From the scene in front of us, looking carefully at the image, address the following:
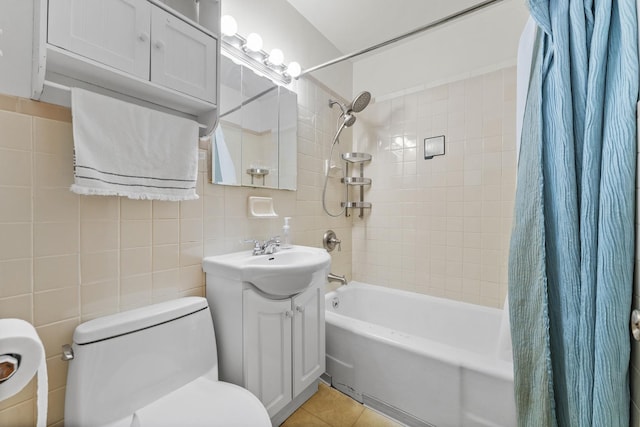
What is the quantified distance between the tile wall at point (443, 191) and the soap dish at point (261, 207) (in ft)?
3.37

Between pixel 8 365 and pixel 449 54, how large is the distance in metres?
2.59

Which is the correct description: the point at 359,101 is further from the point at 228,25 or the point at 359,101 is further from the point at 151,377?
the point at 151,377

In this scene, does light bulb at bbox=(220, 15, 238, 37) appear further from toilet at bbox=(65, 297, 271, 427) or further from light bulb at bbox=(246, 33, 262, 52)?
toilet at bbox=(65, 297, 271, 427)

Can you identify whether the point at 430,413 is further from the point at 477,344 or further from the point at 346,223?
the point at 346,223

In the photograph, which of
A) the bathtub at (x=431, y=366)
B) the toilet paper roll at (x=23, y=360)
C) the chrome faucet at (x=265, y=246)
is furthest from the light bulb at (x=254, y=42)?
the bathtub at (x=431, y=366)

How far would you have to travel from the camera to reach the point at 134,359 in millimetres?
904

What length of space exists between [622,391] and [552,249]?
1.09 feet

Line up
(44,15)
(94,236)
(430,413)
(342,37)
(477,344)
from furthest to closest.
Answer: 1. (342,37)
2. (477,344)
3. (430,413)
4. (94,236)
5. (44,15)

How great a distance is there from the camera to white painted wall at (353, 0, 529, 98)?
174cm

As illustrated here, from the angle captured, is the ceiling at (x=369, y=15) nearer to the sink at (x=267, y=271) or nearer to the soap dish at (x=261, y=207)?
the soap dish at (x=261, y=207)

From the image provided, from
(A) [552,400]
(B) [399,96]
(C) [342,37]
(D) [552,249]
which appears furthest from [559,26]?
(C) [342,37]

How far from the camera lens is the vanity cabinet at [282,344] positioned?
1105 millimetres

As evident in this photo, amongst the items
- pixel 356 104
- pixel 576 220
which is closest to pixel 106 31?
pixel 576 220

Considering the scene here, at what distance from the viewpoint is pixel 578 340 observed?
64 centimetres
